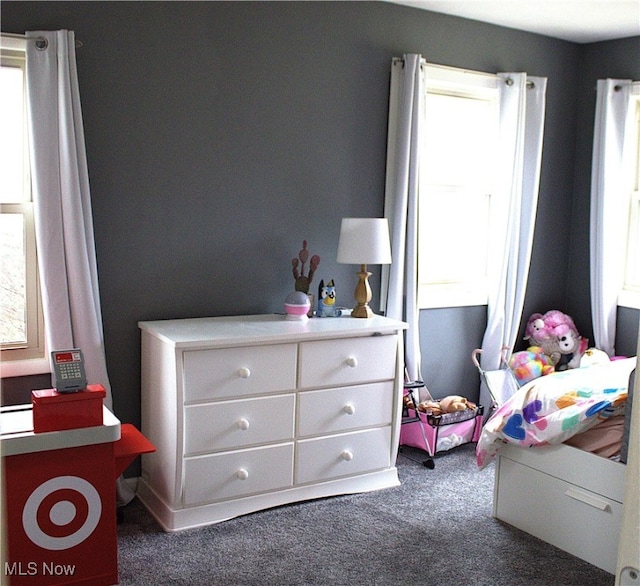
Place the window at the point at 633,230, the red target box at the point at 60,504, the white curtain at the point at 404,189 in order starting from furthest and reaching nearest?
1. the window at the point at 633,230
2. the white curtain at the point at 404,189
3. the red target box at the point at 60,504

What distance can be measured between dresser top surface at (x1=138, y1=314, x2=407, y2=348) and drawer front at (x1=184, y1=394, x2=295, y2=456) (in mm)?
268

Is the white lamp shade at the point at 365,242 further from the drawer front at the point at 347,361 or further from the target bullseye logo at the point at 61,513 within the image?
the target bullseye logo at the point at 61,513

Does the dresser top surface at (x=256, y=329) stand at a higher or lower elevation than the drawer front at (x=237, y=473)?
higher

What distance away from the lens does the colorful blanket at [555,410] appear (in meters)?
2.88

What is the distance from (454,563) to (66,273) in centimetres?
188

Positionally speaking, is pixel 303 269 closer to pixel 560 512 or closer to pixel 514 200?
pixel 514 200

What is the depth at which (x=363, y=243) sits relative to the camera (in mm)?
3492

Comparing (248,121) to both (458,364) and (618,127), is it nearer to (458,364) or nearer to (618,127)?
(458,364)

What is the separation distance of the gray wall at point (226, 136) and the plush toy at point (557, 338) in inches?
28.5

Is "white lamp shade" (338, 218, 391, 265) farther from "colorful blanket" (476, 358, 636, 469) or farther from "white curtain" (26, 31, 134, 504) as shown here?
"white curtain" (26, 31, 134, 504)

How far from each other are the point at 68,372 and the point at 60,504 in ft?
1.41

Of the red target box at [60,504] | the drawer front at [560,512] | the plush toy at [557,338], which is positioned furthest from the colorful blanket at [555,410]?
the red target box at [60,504]

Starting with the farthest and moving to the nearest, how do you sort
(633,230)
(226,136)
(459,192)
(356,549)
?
1. (633,230)
2. (459,192)
3. (226,136)
4. (356,549)

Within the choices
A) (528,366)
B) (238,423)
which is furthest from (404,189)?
(238,423)
